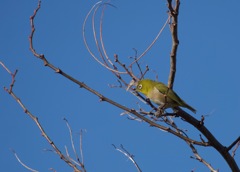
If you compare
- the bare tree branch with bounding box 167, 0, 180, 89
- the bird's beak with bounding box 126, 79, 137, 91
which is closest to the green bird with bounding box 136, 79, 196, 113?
the bird's beak with bounding box 126, 79, 137, 91

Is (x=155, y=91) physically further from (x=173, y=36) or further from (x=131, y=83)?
(x=173, y=36)

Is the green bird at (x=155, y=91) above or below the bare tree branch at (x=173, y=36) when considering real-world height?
above

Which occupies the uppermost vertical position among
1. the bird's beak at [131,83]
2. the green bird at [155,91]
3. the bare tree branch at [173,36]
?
the green bird at [155,91]

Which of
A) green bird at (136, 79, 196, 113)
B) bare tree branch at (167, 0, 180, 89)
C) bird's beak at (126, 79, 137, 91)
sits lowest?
bare tree branch at (167, 0, 180, 89)

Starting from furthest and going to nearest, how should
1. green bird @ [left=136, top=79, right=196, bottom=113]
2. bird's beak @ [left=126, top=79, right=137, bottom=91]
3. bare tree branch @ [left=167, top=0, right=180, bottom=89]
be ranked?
green bird @ [left=136, top=79, right=196, bottom=113], bird's beak @ [left=126, top=79, right=137, bottom=91], bare tree branch @ [left=167, top=0, right=180, bottom=89]

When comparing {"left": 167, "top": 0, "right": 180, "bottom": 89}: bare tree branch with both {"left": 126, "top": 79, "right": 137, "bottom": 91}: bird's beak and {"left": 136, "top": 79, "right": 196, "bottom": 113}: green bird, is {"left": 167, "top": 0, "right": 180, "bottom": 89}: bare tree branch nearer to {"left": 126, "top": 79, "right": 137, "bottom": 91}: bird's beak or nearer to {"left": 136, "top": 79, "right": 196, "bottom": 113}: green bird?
{"left": 126, "top": 79, "right": 137, "bottom": 91}: bird's beak

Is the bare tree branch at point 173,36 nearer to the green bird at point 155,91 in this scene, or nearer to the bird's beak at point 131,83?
the bird's beak at point 131,83

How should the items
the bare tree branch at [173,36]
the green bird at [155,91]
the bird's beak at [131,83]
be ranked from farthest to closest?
the green bird at [155,91] → the bird's beak at [131,83] → the bare tree branch at [173,36]

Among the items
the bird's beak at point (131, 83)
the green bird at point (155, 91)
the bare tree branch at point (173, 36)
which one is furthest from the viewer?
the green bird at point (155, 91)

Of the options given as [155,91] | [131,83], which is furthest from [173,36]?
[155,91]

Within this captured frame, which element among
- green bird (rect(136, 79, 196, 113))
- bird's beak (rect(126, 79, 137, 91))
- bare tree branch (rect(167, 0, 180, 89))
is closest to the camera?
bare tree branch (rect(167, 0, 180, 89))

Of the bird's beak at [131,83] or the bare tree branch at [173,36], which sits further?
the bird's beak at [131,83]

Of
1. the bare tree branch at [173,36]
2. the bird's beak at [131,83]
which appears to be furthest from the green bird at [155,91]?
the bare tree branch at [173,36]

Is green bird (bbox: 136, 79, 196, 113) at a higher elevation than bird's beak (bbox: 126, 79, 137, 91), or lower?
higher
